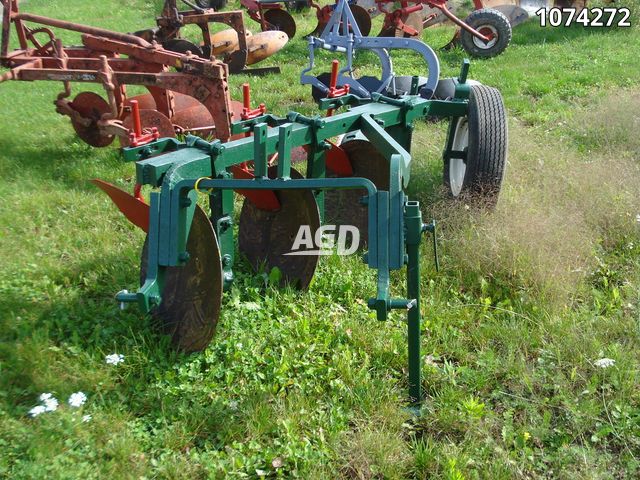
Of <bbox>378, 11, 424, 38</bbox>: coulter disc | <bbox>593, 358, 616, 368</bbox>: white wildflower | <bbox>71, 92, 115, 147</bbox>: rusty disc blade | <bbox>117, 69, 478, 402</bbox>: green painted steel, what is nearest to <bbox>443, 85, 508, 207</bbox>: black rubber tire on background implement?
<bbox>117, 69, 478, 402</bbox>: green painted steel

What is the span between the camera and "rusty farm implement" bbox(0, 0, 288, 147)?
534 centimetres

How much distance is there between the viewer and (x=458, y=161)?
4.89m

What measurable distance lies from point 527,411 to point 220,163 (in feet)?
5.76

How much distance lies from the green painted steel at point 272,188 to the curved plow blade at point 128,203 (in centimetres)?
25

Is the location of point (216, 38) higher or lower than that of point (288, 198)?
higher

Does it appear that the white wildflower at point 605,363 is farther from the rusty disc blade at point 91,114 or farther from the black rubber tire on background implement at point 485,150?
the rusty disc blade at point 91,114

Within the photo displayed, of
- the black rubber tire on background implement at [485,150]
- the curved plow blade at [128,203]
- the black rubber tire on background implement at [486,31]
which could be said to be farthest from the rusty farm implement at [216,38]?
the curved plow blade at [128,203]

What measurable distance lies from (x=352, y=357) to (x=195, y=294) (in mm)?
797

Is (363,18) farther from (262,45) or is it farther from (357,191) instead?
(357,191)

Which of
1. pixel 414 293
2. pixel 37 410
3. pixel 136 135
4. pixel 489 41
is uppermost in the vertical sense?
pixel 136 135

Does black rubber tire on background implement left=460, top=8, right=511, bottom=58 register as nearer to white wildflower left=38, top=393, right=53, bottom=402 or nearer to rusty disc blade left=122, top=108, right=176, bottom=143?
rusty disc blade left=122, top=108, right=176, bottom=143

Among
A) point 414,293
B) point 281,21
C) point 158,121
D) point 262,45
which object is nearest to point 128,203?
point 414,293

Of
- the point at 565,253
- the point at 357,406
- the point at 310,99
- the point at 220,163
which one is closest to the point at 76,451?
the point at 357,406

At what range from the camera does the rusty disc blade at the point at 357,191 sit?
→ 434cm
